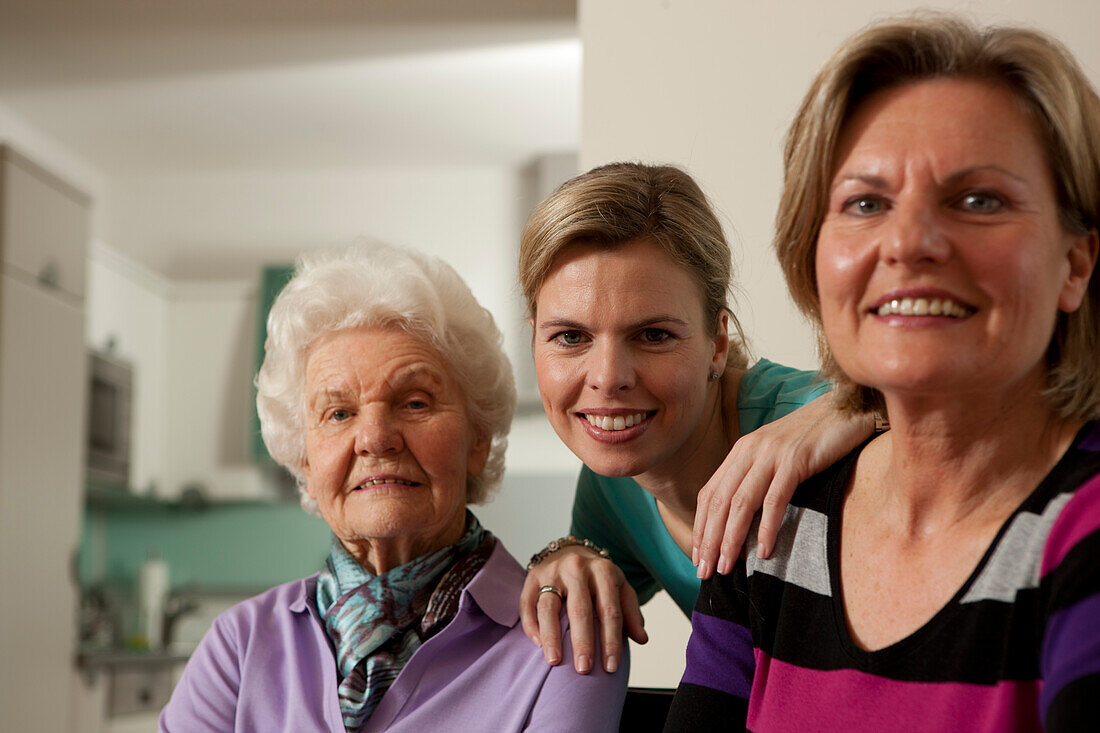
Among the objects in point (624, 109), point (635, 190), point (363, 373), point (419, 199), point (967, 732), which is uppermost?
point (419, 199)

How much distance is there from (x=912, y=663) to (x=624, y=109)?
1.66 metres

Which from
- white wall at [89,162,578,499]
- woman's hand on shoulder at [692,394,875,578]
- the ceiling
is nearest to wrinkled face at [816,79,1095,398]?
woman's hand on shoulder at [692,394,875,578]

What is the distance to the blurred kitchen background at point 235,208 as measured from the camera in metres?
2.25

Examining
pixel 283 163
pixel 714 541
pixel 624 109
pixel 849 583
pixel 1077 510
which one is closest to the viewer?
pixel 1077 510

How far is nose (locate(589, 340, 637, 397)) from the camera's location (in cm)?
133

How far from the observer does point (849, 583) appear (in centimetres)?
98

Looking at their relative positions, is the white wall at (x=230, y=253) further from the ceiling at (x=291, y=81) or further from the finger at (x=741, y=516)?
the finger at (x=741, y=516)

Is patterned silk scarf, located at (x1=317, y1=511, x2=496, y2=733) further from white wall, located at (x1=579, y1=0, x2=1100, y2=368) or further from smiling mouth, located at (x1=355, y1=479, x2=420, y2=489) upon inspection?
white wall, located at (x1=579, y1=0, x2=1100, y2=368)

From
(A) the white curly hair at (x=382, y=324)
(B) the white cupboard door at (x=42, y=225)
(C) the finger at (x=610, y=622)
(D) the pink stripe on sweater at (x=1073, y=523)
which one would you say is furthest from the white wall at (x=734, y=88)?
(B) the white cupboard door at (x=42, y=225)

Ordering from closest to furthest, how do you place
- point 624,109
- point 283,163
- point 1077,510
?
point 1077,510
point 624,109
point 283,163

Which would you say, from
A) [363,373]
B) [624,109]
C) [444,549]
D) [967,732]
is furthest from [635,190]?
[624,109]

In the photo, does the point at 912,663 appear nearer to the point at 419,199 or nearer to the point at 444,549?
the point at 444,549

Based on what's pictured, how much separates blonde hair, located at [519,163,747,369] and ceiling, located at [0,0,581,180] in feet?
8.69

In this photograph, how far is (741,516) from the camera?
110cm
